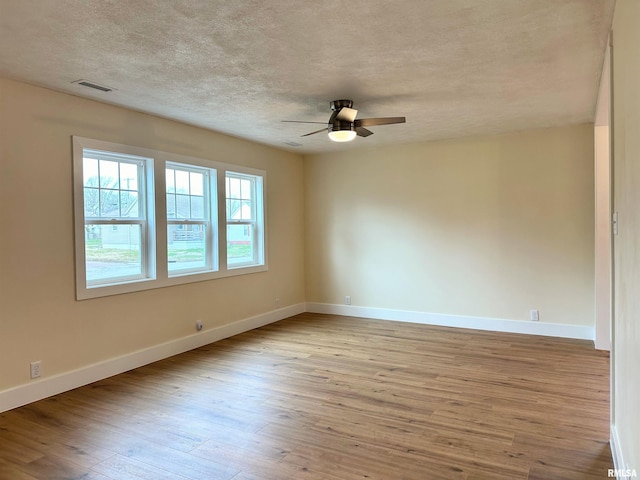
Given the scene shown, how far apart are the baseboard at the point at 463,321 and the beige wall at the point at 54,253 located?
100 inches

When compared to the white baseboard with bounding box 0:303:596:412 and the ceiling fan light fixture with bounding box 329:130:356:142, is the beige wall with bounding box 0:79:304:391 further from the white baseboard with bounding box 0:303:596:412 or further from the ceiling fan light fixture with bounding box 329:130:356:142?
the ceiling fan light fixture with bounding box 329:130:356:142

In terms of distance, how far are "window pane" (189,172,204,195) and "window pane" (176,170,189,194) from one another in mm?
77

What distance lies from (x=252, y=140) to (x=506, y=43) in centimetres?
362

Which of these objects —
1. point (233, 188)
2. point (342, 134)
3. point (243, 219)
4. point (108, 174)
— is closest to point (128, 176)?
point (108, 174)

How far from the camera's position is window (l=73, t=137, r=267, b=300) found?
386 centimetres

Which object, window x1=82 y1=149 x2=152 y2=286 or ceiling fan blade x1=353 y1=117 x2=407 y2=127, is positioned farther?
window x1=82 y1=149 x2=152 y2=286

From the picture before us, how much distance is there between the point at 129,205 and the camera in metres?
4.24

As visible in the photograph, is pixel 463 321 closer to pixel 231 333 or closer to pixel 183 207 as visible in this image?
pixel 231 333

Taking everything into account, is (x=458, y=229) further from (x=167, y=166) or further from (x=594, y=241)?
(x=167, y=166)

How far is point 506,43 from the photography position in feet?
8.84

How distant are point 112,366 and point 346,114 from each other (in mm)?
3193

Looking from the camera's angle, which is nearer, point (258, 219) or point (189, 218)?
point (189, 218)

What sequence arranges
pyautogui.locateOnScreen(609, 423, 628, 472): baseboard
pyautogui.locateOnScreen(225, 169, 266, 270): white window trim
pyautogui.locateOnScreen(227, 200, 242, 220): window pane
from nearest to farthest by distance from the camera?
pyautogui.locateOnScreen(609, 423, 628, 472): baseboard < pyautogui.locateOnScreen(227, 200, 242, 220): window pane < pyautogui.locateOnScreen(225, 169, 266, 270): white window trim

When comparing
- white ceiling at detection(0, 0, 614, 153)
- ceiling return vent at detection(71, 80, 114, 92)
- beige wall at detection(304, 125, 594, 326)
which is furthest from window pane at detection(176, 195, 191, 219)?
beige wall at detection(304, 125, 594, 326)
